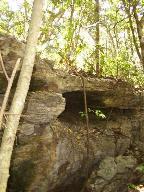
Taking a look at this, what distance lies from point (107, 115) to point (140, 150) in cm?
165

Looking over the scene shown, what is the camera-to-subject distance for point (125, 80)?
10.7 m

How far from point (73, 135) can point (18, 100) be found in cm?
348

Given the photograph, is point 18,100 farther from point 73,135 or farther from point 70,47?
point 70,47

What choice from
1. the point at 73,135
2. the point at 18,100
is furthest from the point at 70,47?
the point at 18,100

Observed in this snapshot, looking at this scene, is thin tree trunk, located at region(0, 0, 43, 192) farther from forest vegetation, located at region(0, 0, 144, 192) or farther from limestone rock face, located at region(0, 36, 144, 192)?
limestone rock face, located at region(0, 36, 144, 192)

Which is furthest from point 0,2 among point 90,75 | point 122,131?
point 122,131

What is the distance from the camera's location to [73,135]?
9.48 m

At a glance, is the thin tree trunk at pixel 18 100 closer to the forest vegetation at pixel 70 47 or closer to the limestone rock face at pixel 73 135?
the forest vegetation at pixel 70 47

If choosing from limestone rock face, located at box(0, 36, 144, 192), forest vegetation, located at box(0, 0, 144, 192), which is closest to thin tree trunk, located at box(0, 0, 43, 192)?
forest vegetation, located at box(0, 0, 144, 192)

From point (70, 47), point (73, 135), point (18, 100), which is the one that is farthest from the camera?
point (70, 47)

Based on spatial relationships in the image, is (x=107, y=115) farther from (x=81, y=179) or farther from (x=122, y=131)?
(x=81, y=179)

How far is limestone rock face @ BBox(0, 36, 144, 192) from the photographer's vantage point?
812 centimetres

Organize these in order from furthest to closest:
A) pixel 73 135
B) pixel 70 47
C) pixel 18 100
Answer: pixel 70 47, pixel 73 135, pixel 18 100

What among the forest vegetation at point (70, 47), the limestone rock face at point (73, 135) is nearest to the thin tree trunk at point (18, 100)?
the forest vegetation at point (70, 47)
